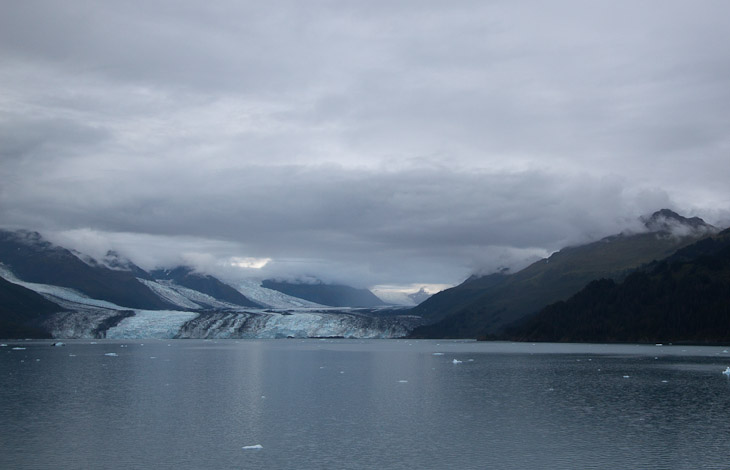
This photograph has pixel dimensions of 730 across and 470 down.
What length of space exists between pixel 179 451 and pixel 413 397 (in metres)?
25.5

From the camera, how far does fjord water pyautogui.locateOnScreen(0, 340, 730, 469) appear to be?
30656 millimetres

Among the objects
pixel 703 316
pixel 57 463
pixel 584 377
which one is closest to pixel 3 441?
pixel 57 463

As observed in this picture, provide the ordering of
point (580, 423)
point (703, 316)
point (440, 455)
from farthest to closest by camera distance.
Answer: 1. point (703, 316)
2. point (580, 423)
3. point (440, 455)

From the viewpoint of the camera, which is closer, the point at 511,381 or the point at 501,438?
the point at 501,438

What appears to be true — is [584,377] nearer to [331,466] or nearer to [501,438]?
[501,438]

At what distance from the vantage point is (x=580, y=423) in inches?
1565

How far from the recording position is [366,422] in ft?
135

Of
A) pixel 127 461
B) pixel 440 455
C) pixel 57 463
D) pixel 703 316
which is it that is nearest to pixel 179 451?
pixel 127 461

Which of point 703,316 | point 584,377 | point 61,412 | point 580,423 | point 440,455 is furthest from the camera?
point 703,316

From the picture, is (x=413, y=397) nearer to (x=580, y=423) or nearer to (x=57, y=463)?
(x=580, y=423)

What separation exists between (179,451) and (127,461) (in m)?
2.93

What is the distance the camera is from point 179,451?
107ft

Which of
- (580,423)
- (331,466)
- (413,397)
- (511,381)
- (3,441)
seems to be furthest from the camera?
(511,381)

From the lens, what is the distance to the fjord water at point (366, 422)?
30.7 meters
